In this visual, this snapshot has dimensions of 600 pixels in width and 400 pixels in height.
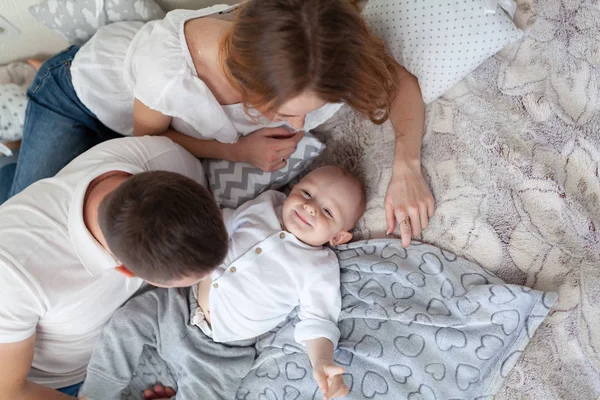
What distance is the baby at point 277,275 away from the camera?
51.2 inches

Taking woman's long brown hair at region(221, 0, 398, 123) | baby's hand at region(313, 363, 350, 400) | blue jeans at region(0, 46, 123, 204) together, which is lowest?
baby's hand at region(313, 363, 350, 400)

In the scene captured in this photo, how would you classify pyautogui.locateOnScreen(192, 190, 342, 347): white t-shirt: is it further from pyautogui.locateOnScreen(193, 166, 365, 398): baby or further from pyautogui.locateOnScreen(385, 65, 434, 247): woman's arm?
pyautogui.locateOnScreen(385, 65, 434, 247): woman's arm

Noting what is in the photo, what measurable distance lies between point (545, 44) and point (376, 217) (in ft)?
1.93

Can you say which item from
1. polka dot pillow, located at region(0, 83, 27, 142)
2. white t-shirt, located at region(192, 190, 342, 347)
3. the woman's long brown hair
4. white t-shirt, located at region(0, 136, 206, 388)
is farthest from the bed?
polka dot pillow, located at region(0, 83, 27, 142)

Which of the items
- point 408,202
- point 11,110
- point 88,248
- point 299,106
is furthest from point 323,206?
point 11,110

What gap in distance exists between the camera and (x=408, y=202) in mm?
1231

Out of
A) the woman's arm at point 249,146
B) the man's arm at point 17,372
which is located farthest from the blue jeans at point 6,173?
the man's arm at point 17,372

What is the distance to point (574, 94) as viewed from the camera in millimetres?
1200

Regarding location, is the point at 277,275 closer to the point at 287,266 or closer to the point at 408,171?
the point at 287,266

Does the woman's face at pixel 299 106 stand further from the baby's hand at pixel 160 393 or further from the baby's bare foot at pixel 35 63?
the baby's bare foot at pixel 35 63

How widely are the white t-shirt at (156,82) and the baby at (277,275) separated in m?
0.24

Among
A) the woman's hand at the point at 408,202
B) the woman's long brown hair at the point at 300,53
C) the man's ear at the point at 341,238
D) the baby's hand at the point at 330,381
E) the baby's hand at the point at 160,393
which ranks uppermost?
the woman's long brown hair at the point at 300,53

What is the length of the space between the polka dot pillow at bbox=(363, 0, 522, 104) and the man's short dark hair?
2.14 ft

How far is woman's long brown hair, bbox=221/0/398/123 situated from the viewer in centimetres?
97
